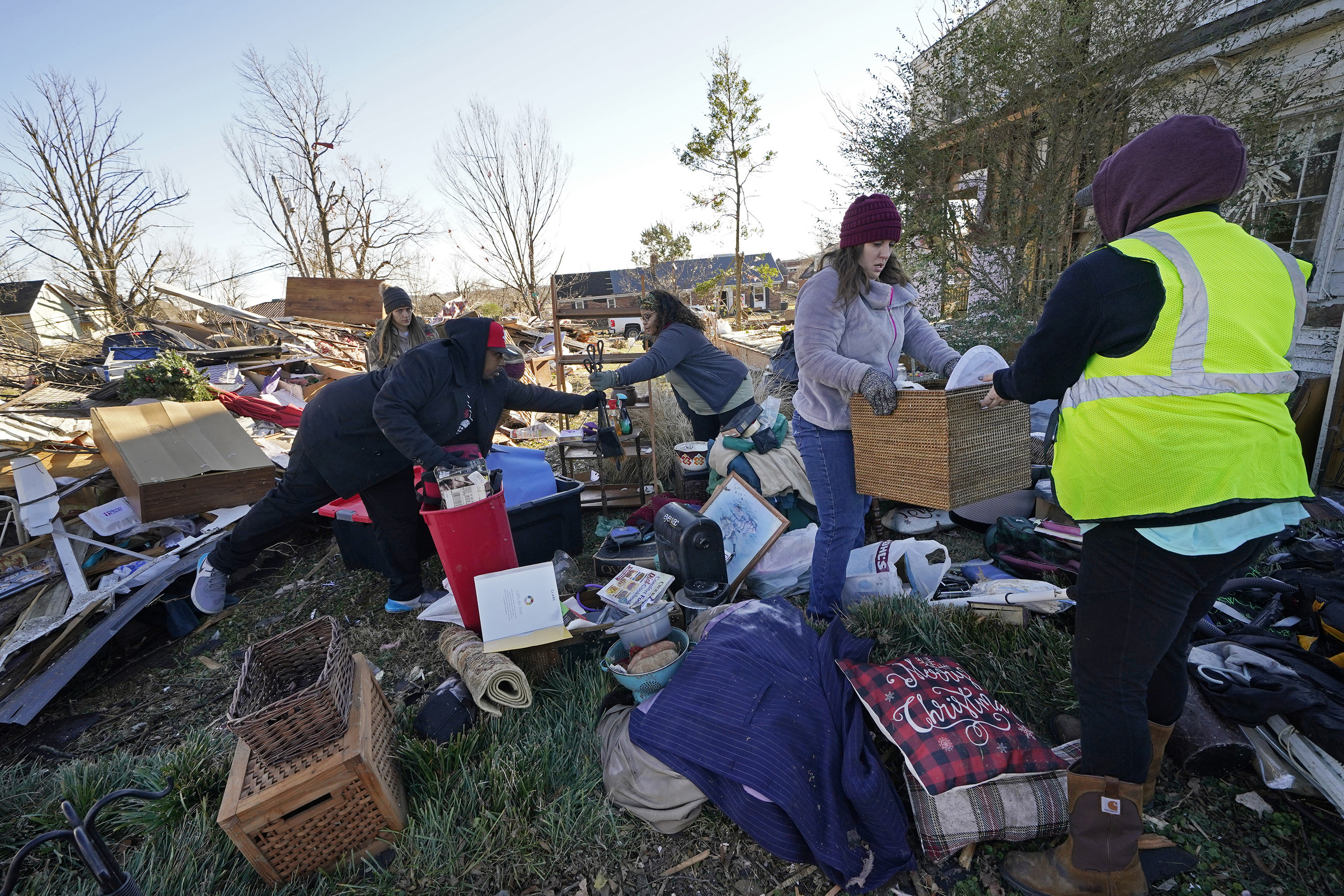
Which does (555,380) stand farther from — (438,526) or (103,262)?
(103,262)

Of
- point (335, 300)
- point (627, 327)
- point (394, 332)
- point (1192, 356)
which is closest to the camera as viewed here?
point (1192, 356)

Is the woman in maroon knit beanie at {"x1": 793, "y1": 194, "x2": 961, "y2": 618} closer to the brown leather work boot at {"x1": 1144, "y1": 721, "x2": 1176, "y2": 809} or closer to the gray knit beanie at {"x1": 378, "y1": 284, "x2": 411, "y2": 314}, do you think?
the brown leather work boot at {"x1": 1144, "y1": 721, "x2": 1176, "y2": 809}

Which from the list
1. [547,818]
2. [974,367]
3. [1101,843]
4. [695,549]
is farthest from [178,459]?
[1101,843]

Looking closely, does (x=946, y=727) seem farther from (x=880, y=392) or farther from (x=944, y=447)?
(x=880, y=392)

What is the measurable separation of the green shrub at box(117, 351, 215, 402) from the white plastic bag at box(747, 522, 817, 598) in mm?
6663

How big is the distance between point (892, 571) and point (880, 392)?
1.17 meters

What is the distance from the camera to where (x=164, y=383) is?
6566 millimetres

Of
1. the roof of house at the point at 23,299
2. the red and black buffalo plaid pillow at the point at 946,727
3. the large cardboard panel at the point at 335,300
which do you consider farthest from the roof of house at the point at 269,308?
the red and black buffalo plaid pillow at the point at 946,727

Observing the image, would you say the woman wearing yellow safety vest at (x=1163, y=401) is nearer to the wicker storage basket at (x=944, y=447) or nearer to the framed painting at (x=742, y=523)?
the wicker storage basket at (x=944, y=447)

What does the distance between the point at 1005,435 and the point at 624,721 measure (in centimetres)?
185

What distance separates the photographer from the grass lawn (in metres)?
1.80

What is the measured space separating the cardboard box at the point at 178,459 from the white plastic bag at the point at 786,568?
410 centimetres

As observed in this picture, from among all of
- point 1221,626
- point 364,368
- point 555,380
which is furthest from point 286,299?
point 1221,626

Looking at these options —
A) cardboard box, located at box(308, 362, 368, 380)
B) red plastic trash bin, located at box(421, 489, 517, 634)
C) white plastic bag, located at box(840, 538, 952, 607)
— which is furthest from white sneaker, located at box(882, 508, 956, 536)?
cardboard box, located at box(308, 362, 368, 380)
